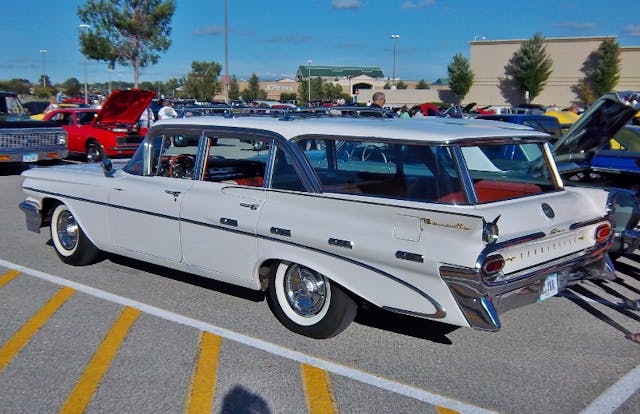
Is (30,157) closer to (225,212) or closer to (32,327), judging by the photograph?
(32,327)

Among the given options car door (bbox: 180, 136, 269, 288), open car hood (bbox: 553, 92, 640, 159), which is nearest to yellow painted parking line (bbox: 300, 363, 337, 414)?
car door (bbox: 180, 136, 269, 288)

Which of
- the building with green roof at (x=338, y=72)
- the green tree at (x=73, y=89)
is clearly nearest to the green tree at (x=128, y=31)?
the green tree at (x=73, y=89)

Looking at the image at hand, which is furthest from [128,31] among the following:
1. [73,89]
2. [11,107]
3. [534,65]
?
[73,89]

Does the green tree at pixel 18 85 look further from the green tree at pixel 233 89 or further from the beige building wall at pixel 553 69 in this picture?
the beige building wall at pixel 553 69

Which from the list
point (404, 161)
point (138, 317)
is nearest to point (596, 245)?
point (404, 161)

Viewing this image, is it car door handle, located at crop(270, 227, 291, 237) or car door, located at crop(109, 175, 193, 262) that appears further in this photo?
car door, located at crop(109, 175, 193, 262)

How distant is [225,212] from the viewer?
4.82 metres

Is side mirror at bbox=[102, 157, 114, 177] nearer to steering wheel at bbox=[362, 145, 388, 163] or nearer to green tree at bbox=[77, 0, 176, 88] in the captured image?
steering wheel at bbox=[362, 145, 388, 163]

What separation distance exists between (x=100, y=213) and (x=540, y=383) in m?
4.14

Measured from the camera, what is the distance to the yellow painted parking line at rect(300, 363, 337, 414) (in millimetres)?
3561

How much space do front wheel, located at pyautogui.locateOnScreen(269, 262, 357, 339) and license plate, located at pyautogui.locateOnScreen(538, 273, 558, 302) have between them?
129 cm

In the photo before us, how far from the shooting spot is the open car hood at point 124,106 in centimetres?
1495

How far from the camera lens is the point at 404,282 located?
3941 mm

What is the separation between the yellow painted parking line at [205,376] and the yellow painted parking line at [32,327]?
128cm
